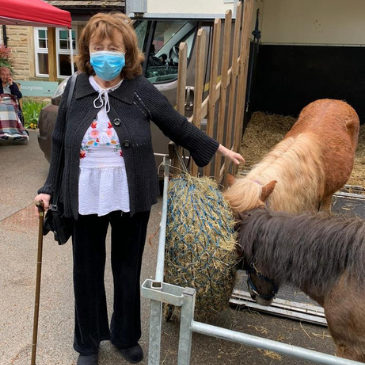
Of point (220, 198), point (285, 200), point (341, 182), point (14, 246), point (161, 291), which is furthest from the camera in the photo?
point (341, 182)

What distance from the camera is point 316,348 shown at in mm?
2480

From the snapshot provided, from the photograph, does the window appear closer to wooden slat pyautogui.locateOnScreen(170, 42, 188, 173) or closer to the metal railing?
wooden slat pyautogui.locateOnScreen(170, 42, 188, 173)

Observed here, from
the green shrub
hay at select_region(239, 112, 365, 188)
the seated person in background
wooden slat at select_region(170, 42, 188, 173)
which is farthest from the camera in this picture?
the green shrub

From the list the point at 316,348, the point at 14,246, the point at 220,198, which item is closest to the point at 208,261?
the point at 220,198

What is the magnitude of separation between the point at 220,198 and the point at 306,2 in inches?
287

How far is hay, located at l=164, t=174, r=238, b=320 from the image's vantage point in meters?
1.93

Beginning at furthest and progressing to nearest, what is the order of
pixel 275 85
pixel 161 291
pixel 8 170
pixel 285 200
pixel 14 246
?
pixel 275 85, pixel 8 170, pixel 14 246, pixel 285 200, pixel 161 291

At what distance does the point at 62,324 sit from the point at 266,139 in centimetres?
549

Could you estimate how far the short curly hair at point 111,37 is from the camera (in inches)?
70.2

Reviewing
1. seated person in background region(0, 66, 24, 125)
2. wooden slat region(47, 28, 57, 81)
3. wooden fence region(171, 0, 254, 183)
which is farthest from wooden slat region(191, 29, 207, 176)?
wooden slat region(47, 28, 57, 81)

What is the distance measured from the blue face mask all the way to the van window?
2.71 m

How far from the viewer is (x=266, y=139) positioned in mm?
7203

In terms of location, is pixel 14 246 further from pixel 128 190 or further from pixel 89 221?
pixel 128 190

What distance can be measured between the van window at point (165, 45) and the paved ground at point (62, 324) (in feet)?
6.74
